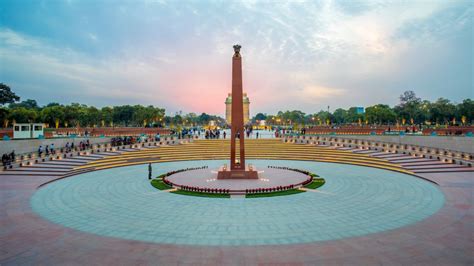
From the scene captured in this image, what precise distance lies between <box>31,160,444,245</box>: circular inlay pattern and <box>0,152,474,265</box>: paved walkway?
1.65ft

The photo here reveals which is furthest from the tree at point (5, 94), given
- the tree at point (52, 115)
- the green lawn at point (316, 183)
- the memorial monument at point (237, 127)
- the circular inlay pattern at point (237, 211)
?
the green lawn at point (316, 183)

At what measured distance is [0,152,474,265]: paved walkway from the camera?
7.39 meters

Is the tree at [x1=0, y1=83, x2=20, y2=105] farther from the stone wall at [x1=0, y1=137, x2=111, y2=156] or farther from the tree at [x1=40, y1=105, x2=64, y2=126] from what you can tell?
the tree at [x1=40, y1=105, x2=64, y2=126]

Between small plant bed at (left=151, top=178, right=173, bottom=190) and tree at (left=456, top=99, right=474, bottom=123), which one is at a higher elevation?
tree at (left=456, top=99, right=474, bottom=123)

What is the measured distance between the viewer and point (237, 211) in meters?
12.2

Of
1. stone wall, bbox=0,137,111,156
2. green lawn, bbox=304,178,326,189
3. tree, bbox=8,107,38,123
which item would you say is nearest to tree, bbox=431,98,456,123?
green lawn, bbox=304,178,326,189

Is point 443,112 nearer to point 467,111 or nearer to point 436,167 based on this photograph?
point 467,111

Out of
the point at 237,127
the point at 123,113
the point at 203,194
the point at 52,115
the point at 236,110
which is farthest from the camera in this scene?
the point at 123,113

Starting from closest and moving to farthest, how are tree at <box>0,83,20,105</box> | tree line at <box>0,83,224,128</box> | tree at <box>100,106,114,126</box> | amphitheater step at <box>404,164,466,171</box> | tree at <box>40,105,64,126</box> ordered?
amphitheater step at <box>404,164,466,171</box> < tree at <box>0,83,20,105</box> < tree line at <box>0,83,224,128</box> < tree at <box>40,105,64,126</box> < tree at <box>100,106,114,126</box>

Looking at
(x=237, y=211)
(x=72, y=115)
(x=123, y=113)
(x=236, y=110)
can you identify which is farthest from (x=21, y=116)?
(x=237, y=211)

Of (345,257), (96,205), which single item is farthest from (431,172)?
(96,205)

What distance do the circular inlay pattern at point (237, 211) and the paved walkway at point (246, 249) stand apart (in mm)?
502

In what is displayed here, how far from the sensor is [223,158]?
3203cm

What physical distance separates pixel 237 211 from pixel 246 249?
4033 mm
